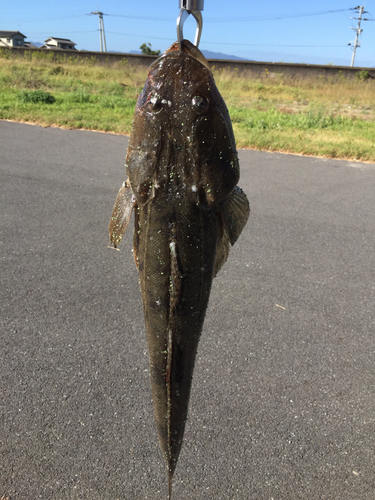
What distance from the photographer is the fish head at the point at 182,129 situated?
1177mm

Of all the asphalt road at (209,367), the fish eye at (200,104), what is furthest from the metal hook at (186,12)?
the asphalt road at (209,367)

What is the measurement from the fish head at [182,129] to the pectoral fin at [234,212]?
7cm

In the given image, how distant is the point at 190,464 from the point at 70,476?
77cm

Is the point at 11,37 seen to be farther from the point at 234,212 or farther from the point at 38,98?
the point at 234,212

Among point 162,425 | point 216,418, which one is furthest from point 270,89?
point 162,425

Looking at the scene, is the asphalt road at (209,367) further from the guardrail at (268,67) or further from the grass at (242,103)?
the guardrail at (268,67)

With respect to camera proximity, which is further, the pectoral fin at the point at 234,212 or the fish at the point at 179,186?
the pectoral fin at the point at 234,212

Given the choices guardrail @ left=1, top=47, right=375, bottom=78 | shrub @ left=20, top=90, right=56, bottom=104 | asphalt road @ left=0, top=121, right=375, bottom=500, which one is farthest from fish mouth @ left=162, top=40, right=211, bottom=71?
guardrail @ left=1, top=47, right=375, bottom=78

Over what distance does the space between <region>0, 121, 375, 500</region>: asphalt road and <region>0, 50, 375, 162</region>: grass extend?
4231 millimetres

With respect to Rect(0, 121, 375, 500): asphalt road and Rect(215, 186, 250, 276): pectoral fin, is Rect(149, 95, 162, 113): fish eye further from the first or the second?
Rect(0, 121, 375, 500): asphalt road

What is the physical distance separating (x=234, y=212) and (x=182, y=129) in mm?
321

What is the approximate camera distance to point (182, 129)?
1185 millimetres

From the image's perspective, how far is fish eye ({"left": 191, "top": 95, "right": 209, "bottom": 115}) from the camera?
46.4 inches

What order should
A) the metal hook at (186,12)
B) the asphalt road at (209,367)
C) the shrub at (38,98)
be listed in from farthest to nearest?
the shrub at (38,98)
the asphalt road at (209,367)
the metal hook at (186,12)
